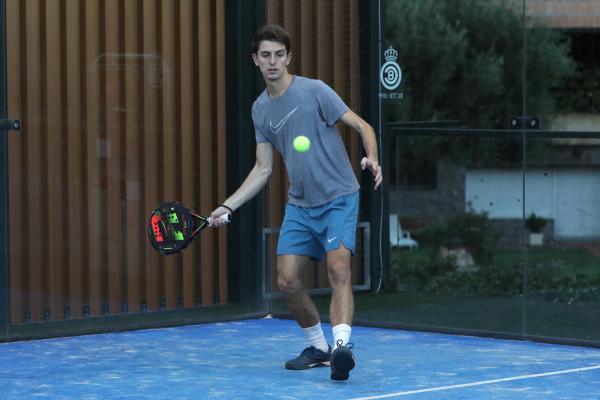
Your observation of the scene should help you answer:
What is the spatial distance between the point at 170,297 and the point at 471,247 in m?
2.14

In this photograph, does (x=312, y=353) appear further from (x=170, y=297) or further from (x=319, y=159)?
(x=170, y=297)

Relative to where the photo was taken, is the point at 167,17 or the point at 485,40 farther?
the point at 485,40

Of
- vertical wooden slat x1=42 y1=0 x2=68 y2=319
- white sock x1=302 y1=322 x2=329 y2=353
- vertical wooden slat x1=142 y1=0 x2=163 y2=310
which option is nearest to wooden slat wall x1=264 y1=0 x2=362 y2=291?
vertical wooden slat x1=142 y1=0 x2=163 y2=310

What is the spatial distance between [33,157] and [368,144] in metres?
2.75

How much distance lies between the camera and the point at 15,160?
9.53 metres

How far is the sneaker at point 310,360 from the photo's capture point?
8445 millimetres

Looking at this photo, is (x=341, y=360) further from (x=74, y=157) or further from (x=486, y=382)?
(x=74, y=157)

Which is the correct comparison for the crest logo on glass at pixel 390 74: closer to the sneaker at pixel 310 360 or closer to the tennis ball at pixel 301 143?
the tennis ball at pixel 301 143

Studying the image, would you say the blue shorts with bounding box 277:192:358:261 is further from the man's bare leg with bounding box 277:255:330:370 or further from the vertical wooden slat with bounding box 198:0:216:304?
the vertical wooden slat with bounding box 198:0:216:304

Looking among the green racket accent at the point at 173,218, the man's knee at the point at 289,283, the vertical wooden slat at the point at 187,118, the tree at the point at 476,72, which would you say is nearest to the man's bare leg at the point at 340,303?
A: the man's knee at the point at 289,283

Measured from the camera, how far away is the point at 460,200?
10.2m

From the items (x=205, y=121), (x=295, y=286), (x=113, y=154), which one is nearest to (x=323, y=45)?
(x=205, y=121)

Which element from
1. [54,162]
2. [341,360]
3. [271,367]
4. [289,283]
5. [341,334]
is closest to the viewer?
[341,360]

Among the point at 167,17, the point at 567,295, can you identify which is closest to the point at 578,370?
the point at 567,295
